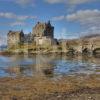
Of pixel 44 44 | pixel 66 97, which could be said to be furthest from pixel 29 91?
pixel 44 44

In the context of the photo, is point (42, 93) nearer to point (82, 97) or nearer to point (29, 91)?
Answer: point (29, 91)

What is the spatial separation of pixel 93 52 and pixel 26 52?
3865 cm

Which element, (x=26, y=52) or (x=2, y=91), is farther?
(x=26, y=52)

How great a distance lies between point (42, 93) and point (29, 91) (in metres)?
1.70

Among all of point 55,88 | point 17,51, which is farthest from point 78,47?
point 55,88

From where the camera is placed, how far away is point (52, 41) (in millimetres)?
185000

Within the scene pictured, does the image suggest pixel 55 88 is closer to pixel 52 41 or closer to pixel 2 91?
pixel 2 91

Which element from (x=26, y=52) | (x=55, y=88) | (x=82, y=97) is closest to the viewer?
(x=82, y=97)

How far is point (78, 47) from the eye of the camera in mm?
170250

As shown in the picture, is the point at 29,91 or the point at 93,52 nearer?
the point at 29,91

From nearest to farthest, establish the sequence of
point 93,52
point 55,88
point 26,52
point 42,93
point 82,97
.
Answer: point 82,97 < point 42,93 < point 55,88 < point 93,52 < point 26,52

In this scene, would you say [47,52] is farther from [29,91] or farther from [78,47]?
[29,91]

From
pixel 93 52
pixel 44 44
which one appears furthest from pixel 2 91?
pixel 44 44

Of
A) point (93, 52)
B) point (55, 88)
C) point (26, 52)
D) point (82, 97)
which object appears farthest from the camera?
point (26, 52)
